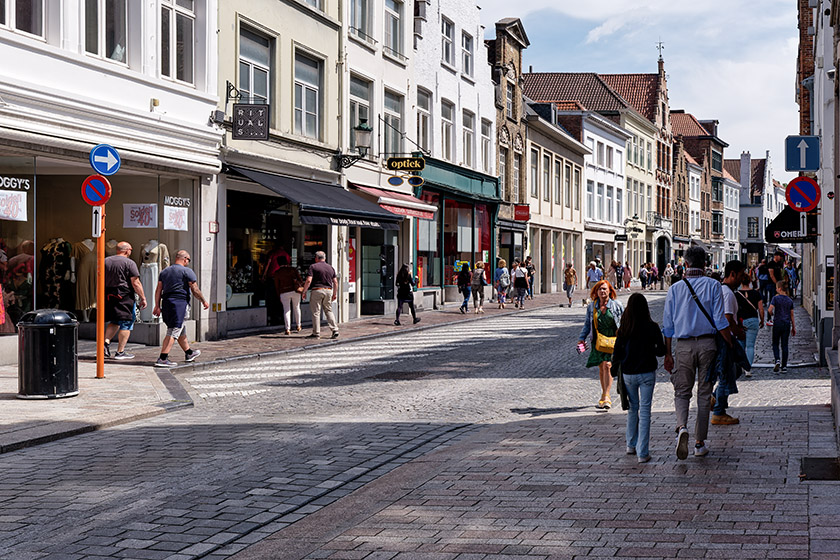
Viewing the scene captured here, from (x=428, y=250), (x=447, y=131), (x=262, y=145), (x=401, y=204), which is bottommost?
(x=428, y=250)

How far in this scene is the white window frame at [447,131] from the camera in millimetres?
33344

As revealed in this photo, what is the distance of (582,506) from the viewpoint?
6.30 m

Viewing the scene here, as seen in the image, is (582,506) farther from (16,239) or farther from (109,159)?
(16,239)

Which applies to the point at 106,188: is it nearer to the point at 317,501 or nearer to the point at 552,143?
the point at 317,501

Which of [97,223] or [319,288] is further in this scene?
[319,288]

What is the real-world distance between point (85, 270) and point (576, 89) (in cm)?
5072

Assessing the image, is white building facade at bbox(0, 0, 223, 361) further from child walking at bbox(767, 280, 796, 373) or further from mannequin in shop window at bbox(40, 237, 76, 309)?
child walking at bbox(767, 280, 796, 373)

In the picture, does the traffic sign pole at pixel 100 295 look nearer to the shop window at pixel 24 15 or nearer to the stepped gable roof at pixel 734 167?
the shop window at pixel 24 15

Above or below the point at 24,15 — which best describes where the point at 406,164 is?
below

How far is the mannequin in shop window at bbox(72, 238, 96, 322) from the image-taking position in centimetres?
1681

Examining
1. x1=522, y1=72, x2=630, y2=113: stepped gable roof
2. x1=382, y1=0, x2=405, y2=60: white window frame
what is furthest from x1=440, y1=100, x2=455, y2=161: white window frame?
x1=522, y1=72, x2=630, y2=113: stepped gable roof

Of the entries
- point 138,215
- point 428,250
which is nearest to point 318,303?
point 138,215

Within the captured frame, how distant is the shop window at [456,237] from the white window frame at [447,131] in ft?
5.22

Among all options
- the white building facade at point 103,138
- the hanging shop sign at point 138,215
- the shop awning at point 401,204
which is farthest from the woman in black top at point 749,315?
the shop awning at point 401,204
